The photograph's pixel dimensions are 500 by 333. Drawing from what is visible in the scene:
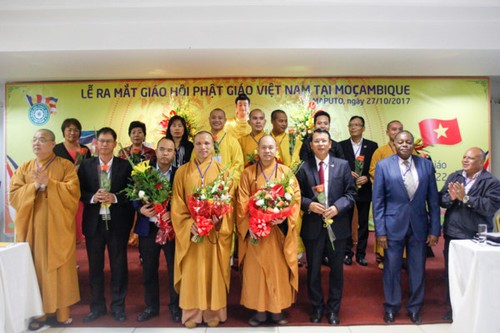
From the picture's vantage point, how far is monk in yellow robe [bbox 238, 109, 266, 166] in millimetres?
4234

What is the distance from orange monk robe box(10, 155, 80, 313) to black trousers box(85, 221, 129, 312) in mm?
201

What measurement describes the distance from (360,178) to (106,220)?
2.80m

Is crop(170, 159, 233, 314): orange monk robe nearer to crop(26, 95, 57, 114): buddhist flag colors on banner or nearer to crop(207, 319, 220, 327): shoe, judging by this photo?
crop(207, 319, 220, 327): shoe

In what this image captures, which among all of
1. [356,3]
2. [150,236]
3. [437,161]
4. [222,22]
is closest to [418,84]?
[437,161]

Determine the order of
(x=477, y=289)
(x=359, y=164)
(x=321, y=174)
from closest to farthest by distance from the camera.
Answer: (x=477, y=289)
(x=321, y=174)
(x=359, y=164)

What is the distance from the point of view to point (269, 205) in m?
3.14

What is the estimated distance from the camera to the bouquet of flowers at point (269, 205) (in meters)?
3.12

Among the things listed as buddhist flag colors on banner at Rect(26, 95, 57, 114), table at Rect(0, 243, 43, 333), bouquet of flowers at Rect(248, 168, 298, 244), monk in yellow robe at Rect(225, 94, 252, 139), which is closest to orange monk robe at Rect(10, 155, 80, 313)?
table at Rect(0, 243, 43, 333)

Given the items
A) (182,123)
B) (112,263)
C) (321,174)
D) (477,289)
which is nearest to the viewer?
(477,289)

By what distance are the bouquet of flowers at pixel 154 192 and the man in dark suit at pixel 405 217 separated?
199cm

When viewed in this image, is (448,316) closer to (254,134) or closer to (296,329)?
(296,329)

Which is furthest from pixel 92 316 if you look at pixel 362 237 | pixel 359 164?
pixel 359 164

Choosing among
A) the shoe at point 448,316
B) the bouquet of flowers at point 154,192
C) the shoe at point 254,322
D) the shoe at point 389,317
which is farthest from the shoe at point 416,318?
the bouquet of flowers at point 154,192

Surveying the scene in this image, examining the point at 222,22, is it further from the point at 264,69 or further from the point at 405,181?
the point at 405,181
